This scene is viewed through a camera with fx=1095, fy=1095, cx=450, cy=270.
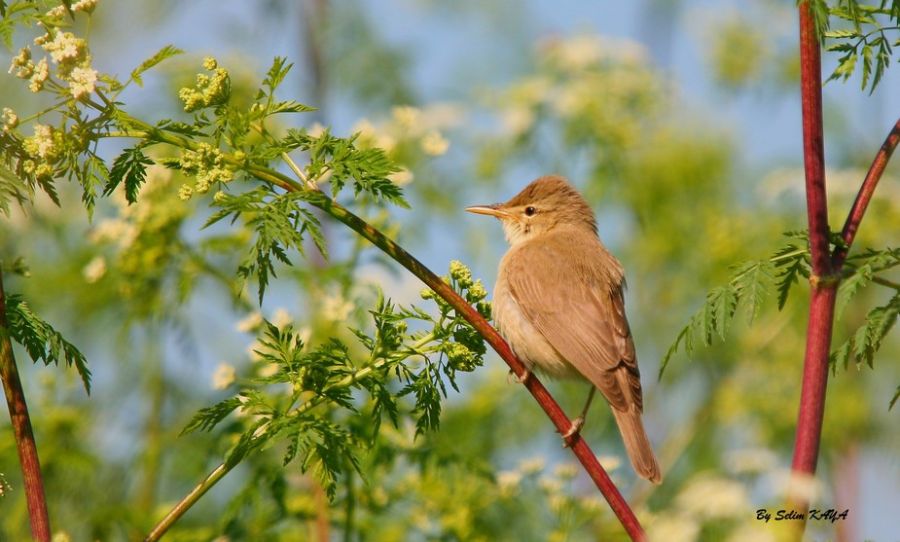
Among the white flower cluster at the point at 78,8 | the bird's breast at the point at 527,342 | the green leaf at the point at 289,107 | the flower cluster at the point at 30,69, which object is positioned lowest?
the flower cluster at the point at 30,69

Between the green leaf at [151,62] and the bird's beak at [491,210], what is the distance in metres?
2.55

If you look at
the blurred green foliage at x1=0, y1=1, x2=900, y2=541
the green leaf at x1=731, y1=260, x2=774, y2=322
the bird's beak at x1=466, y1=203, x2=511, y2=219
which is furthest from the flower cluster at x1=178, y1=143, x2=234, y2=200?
the bird's beak at x1=466, y1=203, x2=511, y2=219

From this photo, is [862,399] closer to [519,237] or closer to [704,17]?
[519,237]

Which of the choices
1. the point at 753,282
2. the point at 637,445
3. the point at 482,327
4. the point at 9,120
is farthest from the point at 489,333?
the point at 637,445

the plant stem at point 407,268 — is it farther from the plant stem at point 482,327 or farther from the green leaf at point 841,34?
the green leaf at point 841,34

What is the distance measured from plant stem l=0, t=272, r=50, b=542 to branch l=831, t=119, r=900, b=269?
1.60 meters

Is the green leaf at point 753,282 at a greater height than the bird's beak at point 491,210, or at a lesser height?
lesser

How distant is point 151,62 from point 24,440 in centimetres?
74

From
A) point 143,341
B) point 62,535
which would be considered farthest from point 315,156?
point 143,341

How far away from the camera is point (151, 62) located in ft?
6.79

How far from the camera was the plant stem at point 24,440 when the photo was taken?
6.41ft

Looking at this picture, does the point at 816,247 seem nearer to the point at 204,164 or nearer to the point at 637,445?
the point at 204,164

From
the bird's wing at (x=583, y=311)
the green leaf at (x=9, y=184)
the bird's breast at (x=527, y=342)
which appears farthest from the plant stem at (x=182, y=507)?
the bird's breast at (x=527, y=342)

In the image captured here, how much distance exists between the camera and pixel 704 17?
21.4 feet
